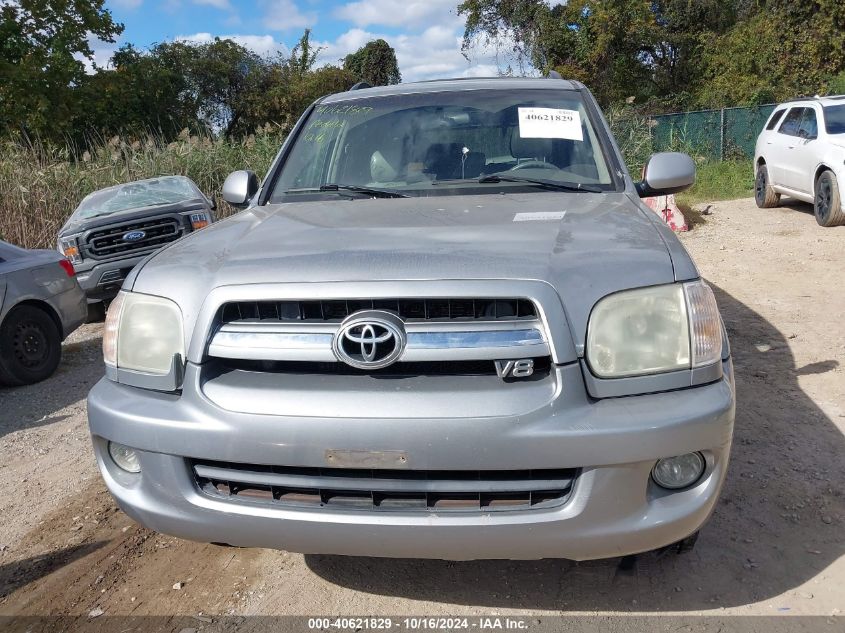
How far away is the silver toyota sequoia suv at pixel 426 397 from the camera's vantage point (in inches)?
83.9

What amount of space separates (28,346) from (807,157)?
10.4 metres

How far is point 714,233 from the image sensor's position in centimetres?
1099

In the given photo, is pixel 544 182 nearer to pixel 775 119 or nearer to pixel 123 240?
pixel 123 240

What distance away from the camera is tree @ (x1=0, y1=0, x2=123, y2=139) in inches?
834

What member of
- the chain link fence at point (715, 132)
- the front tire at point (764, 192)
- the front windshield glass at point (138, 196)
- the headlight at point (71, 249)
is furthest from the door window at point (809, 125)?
the headlight at point (71, 249)

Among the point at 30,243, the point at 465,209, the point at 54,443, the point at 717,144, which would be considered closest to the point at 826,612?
the point at 465,209

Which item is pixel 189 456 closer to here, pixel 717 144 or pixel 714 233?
pixel 714 233

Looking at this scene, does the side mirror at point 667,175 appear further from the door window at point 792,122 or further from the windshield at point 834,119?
the door window at point 792,122

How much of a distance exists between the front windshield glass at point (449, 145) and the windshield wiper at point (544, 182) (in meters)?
0.01

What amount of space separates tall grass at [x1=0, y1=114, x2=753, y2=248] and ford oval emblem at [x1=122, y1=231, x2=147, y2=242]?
3483mm

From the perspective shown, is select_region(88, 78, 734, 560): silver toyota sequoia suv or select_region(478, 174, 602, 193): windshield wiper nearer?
select_region(88, 78, 734, 560): silver toyota sequoia suv

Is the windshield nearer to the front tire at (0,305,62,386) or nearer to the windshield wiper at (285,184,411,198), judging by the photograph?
the windshield wiper at (285,184,411,198)

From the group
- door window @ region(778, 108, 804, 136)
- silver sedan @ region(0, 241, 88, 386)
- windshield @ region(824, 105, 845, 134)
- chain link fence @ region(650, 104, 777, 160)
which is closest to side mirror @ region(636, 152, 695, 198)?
silver sedan @ region(0, 241, 88, 386)

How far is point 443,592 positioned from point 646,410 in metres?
1.10
